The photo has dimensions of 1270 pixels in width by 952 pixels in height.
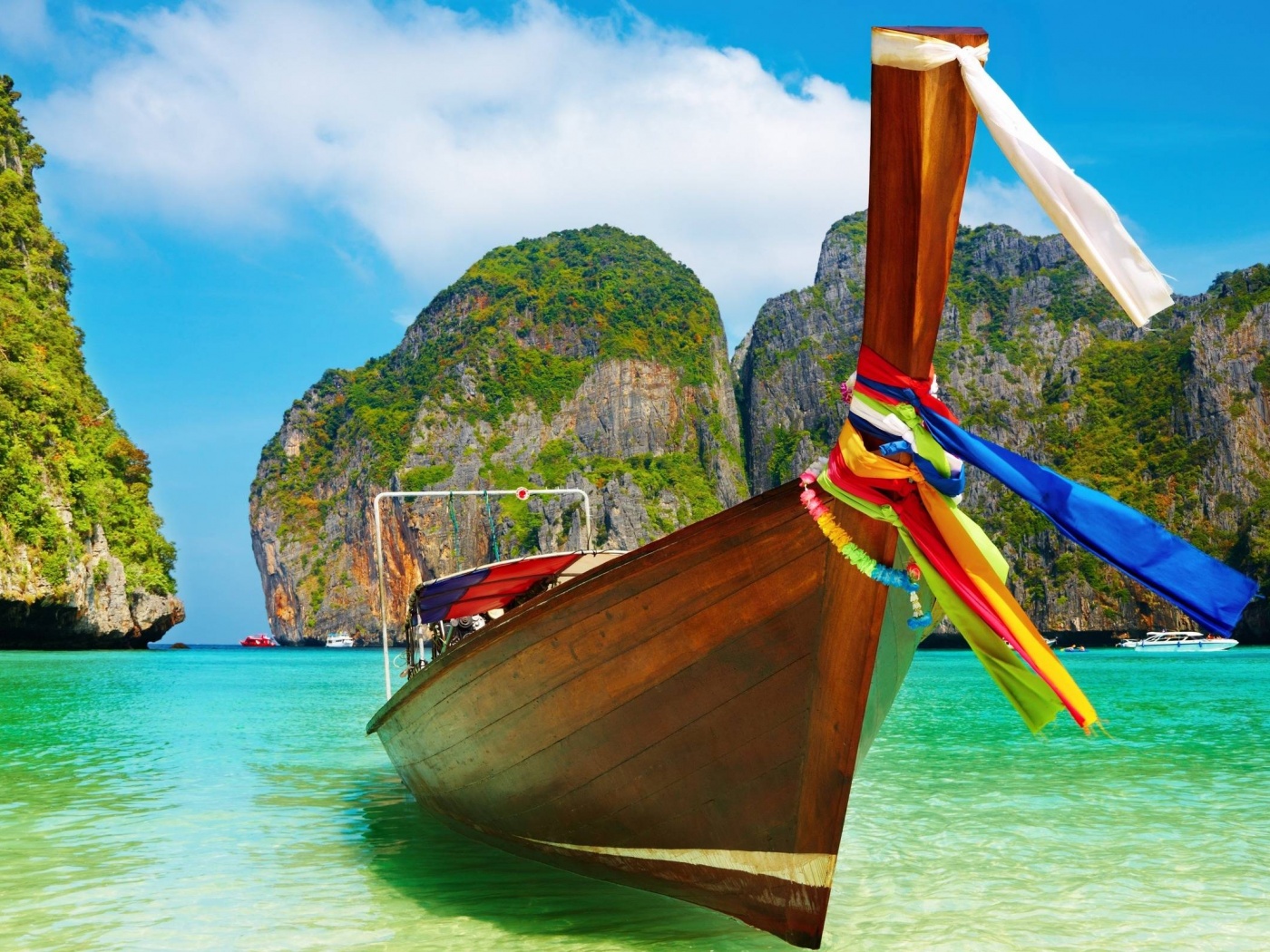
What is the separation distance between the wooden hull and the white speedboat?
4763cm

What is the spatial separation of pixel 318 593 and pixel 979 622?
319 feet

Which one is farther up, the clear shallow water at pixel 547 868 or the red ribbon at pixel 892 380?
the red ribbon at pixel 892 380

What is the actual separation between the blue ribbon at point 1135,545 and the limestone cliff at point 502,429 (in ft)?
247

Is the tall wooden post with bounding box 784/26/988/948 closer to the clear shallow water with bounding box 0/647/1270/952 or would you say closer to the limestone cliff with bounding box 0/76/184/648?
the clear shallow water with bounding box 0/647/1270/952

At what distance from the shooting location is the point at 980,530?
315 cm

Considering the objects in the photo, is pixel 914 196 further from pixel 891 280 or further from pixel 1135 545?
pixel 1135 545

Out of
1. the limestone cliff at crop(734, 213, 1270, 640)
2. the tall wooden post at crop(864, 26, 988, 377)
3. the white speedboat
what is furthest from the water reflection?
the limestone cliff at crop(734, 213, 1270, 640)

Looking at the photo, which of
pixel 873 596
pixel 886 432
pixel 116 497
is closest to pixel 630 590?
pixel 873 596

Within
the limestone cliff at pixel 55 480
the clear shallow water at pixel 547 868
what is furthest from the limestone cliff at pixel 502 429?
the clear shallow water at pixel 547 868

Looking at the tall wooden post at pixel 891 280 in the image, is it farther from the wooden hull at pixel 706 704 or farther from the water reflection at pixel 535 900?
the water reflection at pixel 535 900

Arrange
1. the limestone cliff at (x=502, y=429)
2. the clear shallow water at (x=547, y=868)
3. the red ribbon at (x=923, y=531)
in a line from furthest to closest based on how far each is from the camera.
A: the limestone cliff at (x=502, y=429)
the clear shallow water at (x=547, y=868)
the red ribbon at (x=923, y=531)

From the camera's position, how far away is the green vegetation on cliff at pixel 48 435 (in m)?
34.8

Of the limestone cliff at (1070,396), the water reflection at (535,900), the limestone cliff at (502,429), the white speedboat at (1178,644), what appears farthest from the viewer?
the limestone cliff at (502,429)

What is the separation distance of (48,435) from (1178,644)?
51758 millimetres
